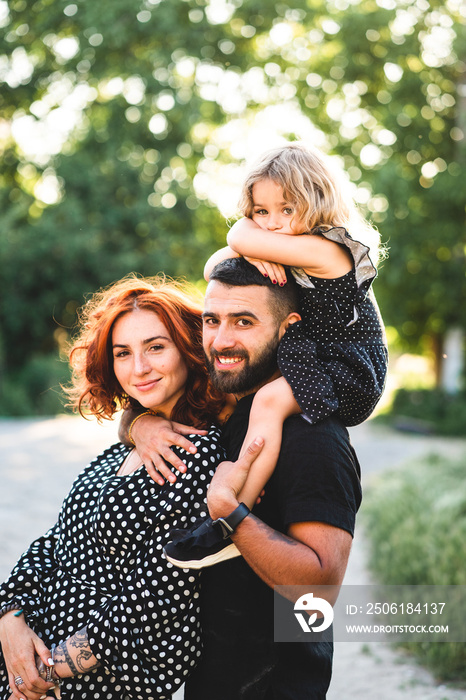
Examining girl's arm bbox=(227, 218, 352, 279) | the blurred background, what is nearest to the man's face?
girl's arm bbox=(227, 218, 352, 279)

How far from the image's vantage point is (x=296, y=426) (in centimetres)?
228

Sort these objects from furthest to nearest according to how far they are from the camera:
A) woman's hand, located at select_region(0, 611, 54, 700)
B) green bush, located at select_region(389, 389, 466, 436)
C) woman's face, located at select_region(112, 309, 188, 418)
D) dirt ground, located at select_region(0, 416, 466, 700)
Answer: green bush, located at select_region(389, 389, 466, 436), dirt ground, located at select_region(0, 416, 466, 700), woman's face, located at select_region(112, 309, 188, 418), woman's hand, located at select_region(0, 611, 54, 700)

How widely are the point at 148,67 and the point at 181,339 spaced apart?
17.4 meters

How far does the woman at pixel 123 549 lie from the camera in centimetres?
224

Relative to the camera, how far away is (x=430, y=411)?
18828mm

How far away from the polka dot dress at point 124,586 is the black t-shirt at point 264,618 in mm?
73

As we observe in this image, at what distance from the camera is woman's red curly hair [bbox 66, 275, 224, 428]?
2.70 meters

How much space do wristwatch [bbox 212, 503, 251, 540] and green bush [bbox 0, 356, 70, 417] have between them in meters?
16.2

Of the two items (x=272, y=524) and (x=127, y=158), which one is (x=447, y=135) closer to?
(x=127, y=158)

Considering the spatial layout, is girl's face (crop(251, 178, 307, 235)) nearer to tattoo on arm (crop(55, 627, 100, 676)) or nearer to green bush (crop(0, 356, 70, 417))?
tattoo on arm (crop(55, 627, 100, 676))

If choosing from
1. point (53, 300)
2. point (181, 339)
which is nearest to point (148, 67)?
point (53, 300)

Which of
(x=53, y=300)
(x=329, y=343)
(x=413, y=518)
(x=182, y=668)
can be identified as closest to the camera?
(x=182, y=668)

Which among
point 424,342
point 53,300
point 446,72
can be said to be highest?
point 446,72

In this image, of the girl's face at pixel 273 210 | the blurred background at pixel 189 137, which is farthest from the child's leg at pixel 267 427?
the blurred background at pixel 189 137
